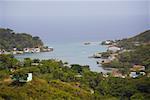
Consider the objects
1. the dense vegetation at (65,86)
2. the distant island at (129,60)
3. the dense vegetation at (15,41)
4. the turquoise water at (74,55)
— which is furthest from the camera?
the dense vegetation at (15,41)

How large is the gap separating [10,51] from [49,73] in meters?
7.65

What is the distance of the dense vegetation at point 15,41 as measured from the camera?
1664cm

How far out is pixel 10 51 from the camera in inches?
628

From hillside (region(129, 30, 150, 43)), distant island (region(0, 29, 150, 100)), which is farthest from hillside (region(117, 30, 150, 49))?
distant island (region(0, 29, 150, 100))

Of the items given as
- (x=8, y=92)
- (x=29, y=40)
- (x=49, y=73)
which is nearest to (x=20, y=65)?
(x=49, y=73)

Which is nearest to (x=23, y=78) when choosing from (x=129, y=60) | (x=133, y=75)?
(x=133, y=75)

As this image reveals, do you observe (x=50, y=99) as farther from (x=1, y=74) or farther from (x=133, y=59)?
(x=133, y=59)

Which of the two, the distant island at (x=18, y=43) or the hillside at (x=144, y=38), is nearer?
the hillside at (x=144, y=38)

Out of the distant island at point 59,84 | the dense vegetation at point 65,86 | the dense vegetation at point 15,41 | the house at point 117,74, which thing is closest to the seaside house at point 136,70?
the house at point 117,74

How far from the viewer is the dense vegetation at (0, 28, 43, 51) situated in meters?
16.6

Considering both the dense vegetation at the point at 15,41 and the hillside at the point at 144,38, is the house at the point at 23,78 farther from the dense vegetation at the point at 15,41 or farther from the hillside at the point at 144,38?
the dense vegetation at the point at 15,41

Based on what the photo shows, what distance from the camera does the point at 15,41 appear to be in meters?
17.1

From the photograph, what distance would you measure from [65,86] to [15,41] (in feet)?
32.9

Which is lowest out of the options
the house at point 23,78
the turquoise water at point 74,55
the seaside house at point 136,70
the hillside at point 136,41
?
the seaside house at point 136,70
